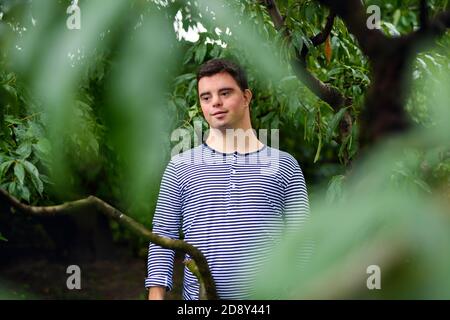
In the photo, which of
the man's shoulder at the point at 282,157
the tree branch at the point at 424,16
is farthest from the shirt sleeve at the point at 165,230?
the tree branch at the point at 424,16

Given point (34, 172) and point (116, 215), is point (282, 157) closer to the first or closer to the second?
point (34, 172)

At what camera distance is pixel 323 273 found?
0.21 meters

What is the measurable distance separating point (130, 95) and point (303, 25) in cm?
126

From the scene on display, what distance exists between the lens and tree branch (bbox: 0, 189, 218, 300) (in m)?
0.45

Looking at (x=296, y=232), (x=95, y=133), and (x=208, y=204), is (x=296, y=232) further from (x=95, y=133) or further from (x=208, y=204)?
(x=208, y=204)

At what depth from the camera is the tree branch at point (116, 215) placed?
1.49ft

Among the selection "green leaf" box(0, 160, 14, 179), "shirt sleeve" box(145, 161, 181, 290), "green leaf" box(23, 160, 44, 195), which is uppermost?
"green leaf" box(0, 160, 14, 179)

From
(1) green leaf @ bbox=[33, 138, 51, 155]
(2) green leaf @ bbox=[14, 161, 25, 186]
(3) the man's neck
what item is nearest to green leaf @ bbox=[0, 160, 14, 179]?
(2) green leaf @ bbox=[14, 161, 25, 186]

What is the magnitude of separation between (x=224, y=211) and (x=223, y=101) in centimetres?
25

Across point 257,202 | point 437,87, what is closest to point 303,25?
point 257,202

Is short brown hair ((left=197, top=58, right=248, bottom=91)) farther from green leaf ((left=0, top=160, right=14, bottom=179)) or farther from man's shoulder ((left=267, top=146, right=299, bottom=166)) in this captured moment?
green leaf ((left=0, top=160, right=14, bottom=179))

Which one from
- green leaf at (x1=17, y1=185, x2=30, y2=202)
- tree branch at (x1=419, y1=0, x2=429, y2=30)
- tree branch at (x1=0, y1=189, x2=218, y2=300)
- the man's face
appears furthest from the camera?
green leaf at (x1=17, y1=185, x2=30, y2=202)

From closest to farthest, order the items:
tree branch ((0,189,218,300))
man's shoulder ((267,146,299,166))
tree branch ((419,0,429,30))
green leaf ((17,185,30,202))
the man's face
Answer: tree branch ((419,0,429,30)), tree branch ((0,189,218,300)), the man's face, man's shoulder ((267,146,299,166)), green leaf ((17,185,30,202))

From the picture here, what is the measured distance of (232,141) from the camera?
4.57 ft
